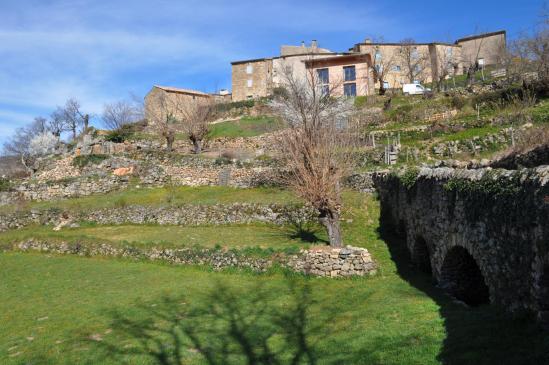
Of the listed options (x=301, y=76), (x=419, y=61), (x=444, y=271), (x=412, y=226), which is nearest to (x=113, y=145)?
(x=301, y=76)

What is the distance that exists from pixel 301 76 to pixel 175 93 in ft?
68.5

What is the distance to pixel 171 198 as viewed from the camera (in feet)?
106

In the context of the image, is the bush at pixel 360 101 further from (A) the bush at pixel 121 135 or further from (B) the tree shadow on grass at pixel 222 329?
(B) the tree shadow on grass at pixel 222 329

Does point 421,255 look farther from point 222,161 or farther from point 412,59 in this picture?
point 412,59

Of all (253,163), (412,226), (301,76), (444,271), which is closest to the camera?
(444,271)

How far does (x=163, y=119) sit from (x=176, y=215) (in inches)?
1410

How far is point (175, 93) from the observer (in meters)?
70.7

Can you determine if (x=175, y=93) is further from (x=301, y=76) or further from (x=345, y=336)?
(x=345, y=336)

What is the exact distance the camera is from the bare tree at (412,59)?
Answer: 2635 inches

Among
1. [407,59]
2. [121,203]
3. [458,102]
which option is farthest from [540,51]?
[121,203]

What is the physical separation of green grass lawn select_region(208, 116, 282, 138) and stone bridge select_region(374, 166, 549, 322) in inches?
1314

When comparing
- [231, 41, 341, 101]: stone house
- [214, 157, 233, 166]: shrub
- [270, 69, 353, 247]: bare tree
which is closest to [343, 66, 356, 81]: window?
[231, 41, 341, 101]: stone house

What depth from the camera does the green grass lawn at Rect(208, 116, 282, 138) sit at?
162 feet

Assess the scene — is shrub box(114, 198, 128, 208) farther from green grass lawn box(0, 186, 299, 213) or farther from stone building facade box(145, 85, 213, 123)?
stone building facade box(145, 85, 213, 123)
